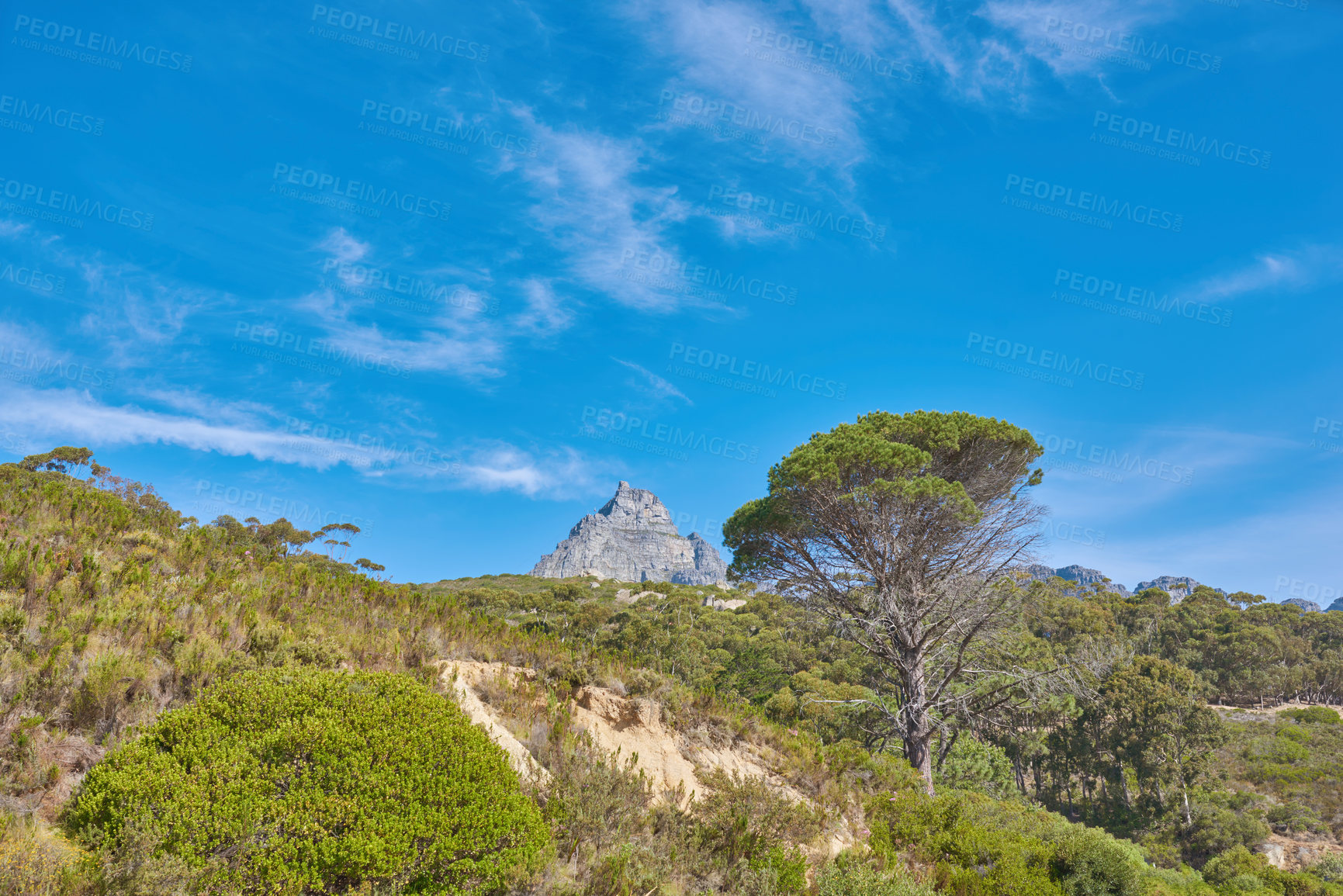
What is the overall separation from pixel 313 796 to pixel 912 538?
14.2 metres

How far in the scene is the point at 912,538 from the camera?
15.6 metres

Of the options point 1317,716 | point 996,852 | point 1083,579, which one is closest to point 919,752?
point 996,852

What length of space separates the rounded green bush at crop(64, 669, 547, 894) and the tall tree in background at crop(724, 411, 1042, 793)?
11.6 m

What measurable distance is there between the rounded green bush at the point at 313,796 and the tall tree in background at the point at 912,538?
11.6 meters

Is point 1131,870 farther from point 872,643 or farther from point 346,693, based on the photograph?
point 346,693

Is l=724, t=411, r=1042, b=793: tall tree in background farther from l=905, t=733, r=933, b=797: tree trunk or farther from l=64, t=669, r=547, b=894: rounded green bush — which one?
l=64, t=669, r=547, b=894: rounded green bush

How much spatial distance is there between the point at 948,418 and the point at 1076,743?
4509 cm

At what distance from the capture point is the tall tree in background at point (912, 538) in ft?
49.8

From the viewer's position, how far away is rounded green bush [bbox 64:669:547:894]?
4.09 meters

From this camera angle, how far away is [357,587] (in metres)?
11.0

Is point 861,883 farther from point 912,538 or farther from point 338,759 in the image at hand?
point 912,538

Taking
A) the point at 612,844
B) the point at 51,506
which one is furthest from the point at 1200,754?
the point at 51,506

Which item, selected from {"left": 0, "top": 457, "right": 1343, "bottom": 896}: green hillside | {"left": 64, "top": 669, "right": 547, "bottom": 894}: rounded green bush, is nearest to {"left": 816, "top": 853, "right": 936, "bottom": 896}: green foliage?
{"left": 0, "top": 457, "right": 1343, "bottom": 896}: green hillside

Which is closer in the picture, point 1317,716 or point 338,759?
point 338,759
